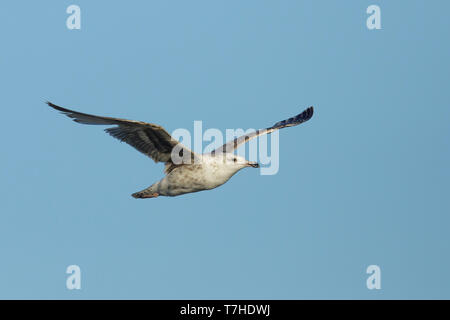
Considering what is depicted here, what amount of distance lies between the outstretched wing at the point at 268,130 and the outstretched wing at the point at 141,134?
1.96 meters

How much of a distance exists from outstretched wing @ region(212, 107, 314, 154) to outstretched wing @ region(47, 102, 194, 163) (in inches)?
77.1

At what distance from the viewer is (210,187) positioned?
15281mm

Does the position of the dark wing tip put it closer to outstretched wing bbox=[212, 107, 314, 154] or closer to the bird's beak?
outstretched wing bbox=[212, 107, 314, 154]

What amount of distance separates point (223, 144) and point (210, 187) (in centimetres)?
284

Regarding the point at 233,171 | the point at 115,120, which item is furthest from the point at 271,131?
the point at 115,120

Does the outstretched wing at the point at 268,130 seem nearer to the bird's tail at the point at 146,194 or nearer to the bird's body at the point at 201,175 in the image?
the bird's body at the point at 201,175

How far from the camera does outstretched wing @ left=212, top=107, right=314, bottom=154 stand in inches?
679

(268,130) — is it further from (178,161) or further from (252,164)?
(178,161)

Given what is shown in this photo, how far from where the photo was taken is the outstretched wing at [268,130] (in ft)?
56.5

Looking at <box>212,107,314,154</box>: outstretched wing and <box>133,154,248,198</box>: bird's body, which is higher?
<box>212,107,314,154</box>: outstretched wing

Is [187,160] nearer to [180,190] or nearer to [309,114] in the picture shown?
[180,190]

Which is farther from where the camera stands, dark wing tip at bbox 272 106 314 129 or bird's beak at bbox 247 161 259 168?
dark wing tip at bbox 272 106 314 129

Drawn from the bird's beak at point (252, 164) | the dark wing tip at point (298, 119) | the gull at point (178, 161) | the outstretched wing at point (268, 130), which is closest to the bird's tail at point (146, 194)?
the gull at point (178, 161)

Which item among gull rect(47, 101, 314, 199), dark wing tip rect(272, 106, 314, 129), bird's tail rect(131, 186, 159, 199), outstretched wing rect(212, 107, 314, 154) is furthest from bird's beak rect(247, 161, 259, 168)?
dark wing tip rect(272, 106, 314, 129)
